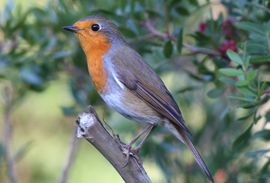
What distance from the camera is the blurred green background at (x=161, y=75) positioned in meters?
5.02

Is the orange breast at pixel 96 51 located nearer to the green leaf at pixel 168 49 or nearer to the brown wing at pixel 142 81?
the brown wing at pixel 142 81

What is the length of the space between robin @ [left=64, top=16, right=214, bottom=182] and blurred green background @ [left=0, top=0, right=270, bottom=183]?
0.10 metres

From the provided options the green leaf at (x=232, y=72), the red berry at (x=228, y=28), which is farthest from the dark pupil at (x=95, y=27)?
the green leaf at (x=232, y=72)

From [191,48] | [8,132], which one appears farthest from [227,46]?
[8,132]

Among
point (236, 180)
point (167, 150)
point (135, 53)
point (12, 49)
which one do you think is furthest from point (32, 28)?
point (236, 180)

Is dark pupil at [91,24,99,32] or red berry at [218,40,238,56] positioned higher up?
dark pupil at [91,24,99,32]

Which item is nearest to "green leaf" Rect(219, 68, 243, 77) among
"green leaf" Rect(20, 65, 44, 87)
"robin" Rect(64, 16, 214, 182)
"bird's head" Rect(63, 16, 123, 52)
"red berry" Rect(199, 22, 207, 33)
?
"robin" Rect(64, 16, 214, 182)

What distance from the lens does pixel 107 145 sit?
427cm

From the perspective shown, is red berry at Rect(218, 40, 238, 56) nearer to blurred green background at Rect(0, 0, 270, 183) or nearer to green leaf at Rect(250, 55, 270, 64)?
blurred green background at Rect(0, 0, 270, 183)

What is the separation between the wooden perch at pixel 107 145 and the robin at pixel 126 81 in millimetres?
608

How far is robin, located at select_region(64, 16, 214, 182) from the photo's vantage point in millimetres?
5082

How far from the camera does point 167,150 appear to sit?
6043mm

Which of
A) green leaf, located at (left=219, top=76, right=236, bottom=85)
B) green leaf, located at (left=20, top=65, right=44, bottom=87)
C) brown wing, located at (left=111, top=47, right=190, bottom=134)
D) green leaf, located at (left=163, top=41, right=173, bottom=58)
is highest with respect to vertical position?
green leaf, located at (left=163, top=41, right=173, bottom=58)

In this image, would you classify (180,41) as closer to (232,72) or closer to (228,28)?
(228,28)
